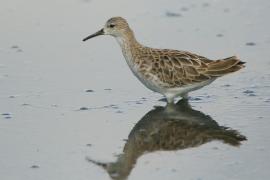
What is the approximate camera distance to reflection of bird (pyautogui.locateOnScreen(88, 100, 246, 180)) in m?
8.41

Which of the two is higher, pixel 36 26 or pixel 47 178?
pixel 36 26

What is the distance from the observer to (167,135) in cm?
917

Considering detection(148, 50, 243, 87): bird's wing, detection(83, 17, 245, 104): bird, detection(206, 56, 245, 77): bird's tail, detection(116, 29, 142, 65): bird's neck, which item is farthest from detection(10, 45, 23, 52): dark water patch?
detection(206, 56, 245, 77): bird's tail

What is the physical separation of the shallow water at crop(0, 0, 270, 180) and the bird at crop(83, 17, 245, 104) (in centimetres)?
21

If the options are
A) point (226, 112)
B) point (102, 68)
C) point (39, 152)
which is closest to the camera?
point (39, 152)

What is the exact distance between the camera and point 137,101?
1034 cm

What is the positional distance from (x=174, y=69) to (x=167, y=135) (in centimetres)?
152

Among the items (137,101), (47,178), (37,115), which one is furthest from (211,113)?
(47,178)

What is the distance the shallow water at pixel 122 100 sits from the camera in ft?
27.3

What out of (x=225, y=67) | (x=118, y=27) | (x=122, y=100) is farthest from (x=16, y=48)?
(x=225, y=67)

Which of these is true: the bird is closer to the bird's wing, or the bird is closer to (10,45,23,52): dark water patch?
the bird's wing

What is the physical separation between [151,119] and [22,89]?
1876mm

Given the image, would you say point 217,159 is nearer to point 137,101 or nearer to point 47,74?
point 137,101

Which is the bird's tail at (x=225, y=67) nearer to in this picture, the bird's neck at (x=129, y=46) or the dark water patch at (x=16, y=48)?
the bird's neck at (x=129, y=46)
